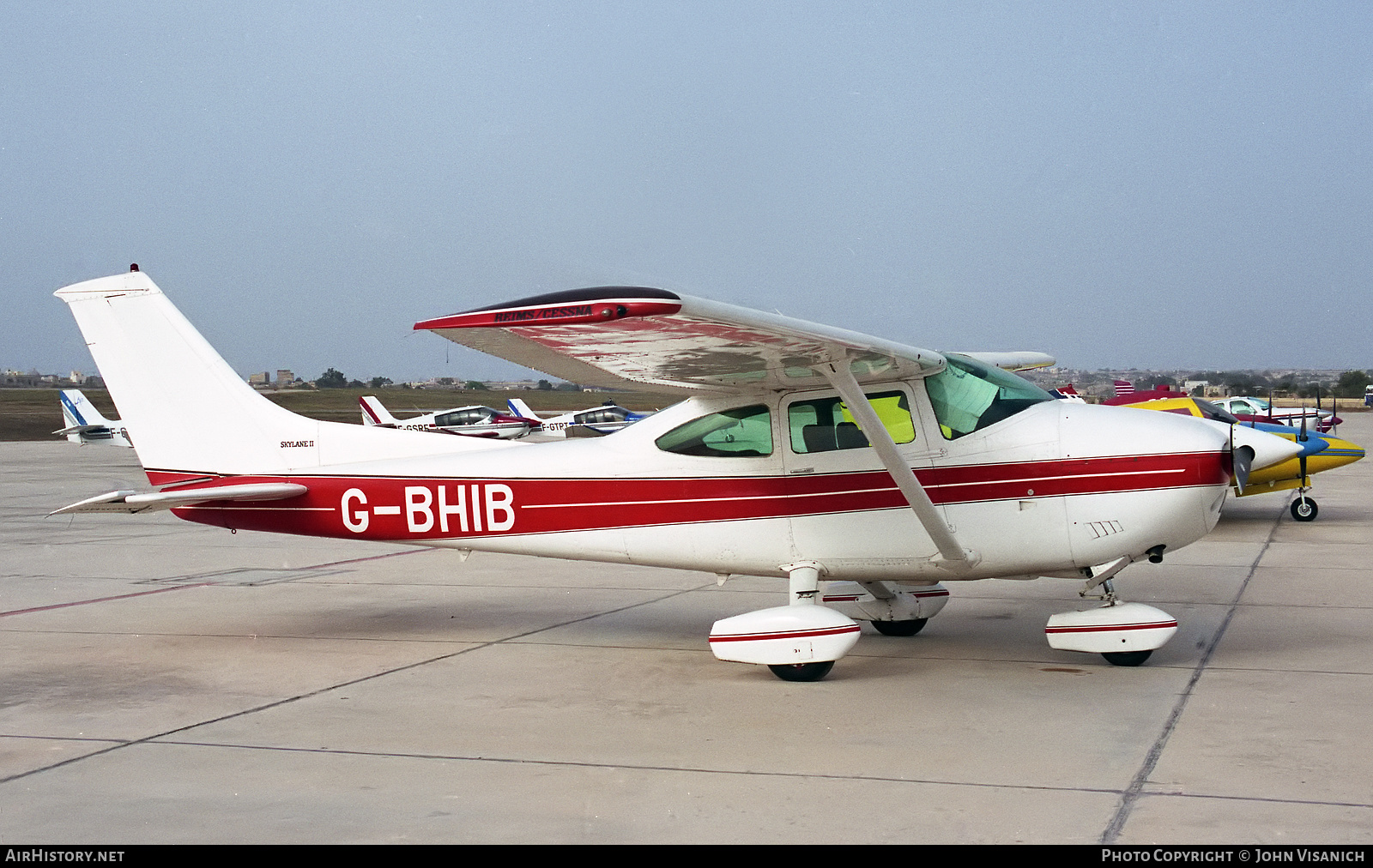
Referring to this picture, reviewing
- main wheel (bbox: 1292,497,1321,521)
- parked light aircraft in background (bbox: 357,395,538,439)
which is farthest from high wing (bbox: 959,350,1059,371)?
parked light aircraft in background (bbox: 357,395,538,439)

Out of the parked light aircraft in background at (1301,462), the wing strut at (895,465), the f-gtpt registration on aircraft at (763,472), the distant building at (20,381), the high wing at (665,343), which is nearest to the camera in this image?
the high wing at (665,343)

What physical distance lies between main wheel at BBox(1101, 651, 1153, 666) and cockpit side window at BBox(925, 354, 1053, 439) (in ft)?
5.21

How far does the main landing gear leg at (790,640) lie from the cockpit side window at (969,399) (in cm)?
142

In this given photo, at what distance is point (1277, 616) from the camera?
364 inches

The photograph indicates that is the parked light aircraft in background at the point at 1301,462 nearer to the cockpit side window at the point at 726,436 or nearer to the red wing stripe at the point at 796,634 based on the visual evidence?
the cockpit side window at the point at 726,436

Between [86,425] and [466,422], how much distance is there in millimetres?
14034

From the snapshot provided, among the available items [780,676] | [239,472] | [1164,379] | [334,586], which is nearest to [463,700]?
[780,676]

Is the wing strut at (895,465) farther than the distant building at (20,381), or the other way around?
the distant building at (20,381)

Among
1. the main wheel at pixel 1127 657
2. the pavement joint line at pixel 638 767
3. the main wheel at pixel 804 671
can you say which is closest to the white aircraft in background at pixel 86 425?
the main wheel at pixel 804 671

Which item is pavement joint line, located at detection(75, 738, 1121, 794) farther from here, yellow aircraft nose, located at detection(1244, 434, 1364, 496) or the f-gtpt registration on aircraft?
yellow aircraft nose, located at detection(1244, 434, 1364, 496)

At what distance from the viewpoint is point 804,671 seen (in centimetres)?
730

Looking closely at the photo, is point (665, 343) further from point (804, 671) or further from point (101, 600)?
point (101, 600)

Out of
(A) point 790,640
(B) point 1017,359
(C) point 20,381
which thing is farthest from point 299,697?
(C) point 20,381

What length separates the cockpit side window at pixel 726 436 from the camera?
7965 millimetres
